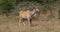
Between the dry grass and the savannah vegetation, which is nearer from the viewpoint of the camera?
the dry grass

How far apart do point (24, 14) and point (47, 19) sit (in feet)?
7.04

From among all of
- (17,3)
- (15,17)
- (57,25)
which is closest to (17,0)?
(17,3)

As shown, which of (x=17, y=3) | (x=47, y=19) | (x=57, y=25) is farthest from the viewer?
(x=17, y=3)

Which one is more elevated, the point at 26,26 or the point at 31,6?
the point at 31,6

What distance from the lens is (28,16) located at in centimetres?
1354

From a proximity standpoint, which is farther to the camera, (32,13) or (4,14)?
(4,14)

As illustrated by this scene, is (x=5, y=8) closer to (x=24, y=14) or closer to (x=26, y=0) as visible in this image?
(x=26, y=0)

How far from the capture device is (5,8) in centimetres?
1672

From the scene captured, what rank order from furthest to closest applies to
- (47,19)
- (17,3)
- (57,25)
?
(17,3)
(47,19)
(57,25)

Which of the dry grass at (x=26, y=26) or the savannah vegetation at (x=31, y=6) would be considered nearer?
the dry grass at (x=26, y=26)

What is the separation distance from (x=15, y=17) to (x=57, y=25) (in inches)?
130

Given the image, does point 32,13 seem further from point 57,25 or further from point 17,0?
point 17,0

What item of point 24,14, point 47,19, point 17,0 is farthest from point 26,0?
point 24,14

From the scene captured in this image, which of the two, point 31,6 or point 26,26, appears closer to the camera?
point 26,26
